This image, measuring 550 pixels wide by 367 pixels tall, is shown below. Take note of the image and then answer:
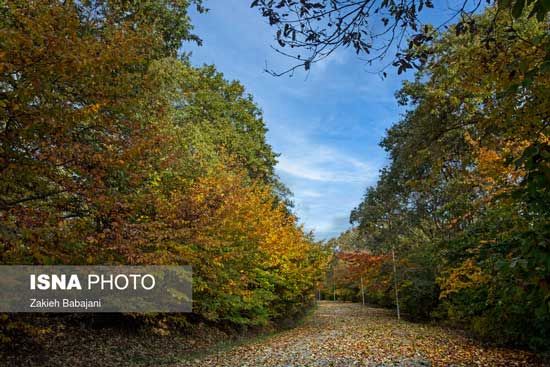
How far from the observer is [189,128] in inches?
555

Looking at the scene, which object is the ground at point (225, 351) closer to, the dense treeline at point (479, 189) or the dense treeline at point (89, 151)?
the dense treeline at point (479, 189)

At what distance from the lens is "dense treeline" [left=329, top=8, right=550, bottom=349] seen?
9.43 feet

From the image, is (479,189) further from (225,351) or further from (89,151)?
(89,151)

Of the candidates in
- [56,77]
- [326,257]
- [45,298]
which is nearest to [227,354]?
[45,298]

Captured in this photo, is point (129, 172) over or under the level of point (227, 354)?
over

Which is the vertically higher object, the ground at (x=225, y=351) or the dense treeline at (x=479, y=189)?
the dense treeline at (x=479, y=189)

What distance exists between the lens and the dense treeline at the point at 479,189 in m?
2.88

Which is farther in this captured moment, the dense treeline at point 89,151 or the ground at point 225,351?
the ground at point 225,351

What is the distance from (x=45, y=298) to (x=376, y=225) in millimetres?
23441

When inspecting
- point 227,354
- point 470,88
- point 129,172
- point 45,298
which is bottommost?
point 227,354

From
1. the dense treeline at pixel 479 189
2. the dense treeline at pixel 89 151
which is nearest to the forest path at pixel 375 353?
the dense treeline at pixel 479 189

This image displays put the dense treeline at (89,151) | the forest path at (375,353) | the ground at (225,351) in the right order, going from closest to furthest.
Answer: the dense treeline at (89,151) → the ground at (225,351) → the forest path at (375,353)

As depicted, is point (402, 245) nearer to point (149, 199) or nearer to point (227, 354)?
point (227, 354)

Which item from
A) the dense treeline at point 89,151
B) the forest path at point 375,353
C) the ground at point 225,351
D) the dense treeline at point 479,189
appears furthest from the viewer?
the forest path at point 375,353
